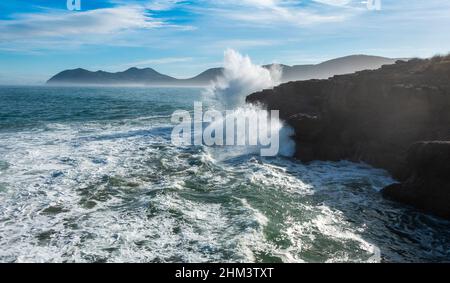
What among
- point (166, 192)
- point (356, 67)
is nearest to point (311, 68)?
point (356, 67)

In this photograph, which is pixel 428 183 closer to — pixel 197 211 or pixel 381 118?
pixel 381 118

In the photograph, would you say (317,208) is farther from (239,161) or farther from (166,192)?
(239,161)

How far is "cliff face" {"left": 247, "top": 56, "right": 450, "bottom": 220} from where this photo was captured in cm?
1462

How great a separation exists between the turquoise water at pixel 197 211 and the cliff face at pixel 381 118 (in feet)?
3.19

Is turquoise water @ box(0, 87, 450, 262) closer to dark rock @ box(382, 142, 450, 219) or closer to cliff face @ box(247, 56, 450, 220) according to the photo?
dark rock @ box(382, 142, 450, 219)

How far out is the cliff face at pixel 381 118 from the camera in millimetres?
14625

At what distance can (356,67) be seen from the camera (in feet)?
405

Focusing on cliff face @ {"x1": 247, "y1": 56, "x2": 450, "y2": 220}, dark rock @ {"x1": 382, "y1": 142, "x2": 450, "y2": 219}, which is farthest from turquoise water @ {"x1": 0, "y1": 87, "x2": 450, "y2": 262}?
cliff face @ {"x1": 247, "y1": 56, "x2": 450, "y2": 220}

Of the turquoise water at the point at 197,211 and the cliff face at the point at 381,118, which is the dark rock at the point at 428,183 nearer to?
the turquoise water at the point at 197,211

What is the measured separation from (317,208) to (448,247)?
3247 millimetres

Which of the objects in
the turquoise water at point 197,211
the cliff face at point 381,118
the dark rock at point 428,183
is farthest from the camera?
the cliff face at point 381,118

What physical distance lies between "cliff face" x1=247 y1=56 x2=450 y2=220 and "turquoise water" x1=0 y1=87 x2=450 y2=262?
38.3 inches

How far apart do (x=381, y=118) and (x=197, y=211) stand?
427 inches

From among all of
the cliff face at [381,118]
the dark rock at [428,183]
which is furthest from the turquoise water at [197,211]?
the cliff face at [381,118]
